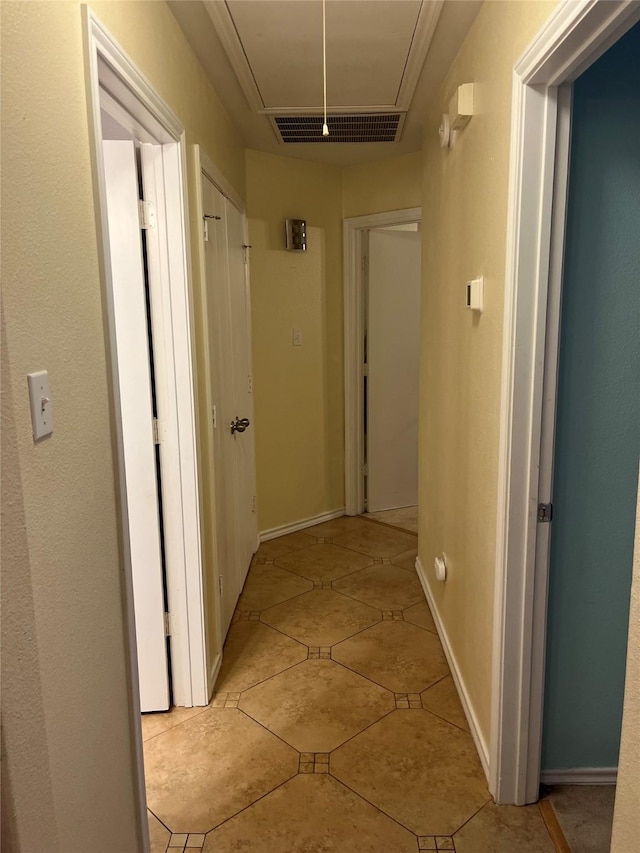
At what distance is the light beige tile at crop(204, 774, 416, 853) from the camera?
1.68 m

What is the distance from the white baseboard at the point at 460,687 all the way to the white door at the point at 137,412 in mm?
1098

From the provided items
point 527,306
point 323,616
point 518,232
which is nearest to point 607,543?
point 527,306

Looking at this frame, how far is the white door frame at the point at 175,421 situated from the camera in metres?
1.50

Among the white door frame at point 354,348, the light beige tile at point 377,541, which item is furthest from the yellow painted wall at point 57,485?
the white door frame at point 354,348

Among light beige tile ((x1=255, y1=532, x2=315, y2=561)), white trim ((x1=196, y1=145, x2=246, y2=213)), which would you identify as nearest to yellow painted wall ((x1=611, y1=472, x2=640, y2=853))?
white trim ((x1=196, y1=145, x2=246, y2=213))

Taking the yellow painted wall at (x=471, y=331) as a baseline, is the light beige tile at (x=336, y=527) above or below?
below

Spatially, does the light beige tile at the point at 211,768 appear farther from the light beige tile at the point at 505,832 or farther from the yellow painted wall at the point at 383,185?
the yellow painted wall at the point at 383,185

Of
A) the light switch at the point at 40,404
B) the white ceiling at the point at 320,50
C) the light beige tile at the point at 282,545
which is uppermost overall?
the white ceiling at the point at 320,50

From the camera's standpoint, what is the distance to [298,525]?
414 centimetres

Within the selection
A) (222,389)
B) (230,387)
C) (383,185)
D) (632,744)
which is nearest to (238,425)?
(230,387)

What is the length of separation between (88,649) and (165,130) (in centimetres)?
147

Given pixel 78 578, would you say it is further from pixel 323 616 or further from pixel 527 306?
pixel 323 616

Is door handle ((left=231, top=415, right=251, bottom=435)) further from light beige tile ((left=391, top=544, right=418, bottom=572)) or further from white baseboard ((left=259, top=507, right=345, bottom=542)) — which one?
light beige tile ((left=391, top=544, right=418, bottom=572))

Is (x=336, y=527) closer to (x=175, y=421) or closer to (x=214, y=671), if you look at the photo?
(x=214, y=671)
